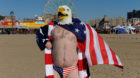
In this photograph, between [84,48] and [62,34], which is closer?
[62,34]

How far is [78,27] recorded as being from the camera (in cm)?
242

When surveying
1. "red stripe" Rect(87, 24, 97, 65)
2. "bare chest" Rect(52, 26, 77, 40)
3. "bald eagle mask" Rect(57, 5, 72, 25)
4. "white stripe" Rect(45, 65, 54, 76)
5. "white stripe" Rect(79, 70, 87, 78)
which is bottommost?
"white stripe" Rect(79, 70, 87, 78)

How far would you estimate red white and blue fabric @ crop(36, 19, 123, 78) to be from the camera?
95.4 inches

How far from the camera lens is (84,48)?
2459 mm

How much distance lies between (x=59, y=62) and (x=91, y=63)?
1.60 feet

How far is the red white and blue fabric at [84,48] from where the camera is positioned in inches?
95.4

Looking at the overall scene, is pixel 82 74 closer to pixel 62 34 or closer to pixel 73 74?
pixel 73 74

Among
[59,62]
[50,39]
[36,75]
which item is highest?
[50,39]

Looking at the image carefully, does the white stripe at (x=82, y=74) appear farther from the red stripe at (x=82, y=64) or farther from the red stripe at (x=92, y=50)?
the red stripe at (x=92, y=50)

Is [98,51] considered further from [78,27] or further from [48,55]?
[48,55]

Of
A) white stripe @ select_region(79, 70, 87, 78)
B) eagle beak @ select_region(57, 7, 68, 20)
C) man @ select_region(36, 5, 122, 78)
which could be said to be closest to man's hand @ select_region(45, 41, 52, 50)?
man @ select_region(36, 5, 122, 78)

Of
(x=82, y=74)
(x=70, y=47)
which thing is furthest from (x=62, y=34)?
(x=82, y=74)

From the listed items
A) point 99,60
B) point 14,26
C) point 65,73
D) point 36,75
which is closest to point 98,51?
point 99,60

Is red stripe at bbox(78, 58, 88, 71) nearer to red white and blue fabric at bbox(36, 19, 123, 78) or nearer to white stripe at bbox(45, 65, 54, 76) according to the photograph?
red white and blue fabric at bbox(36, 19, 123, 78)
